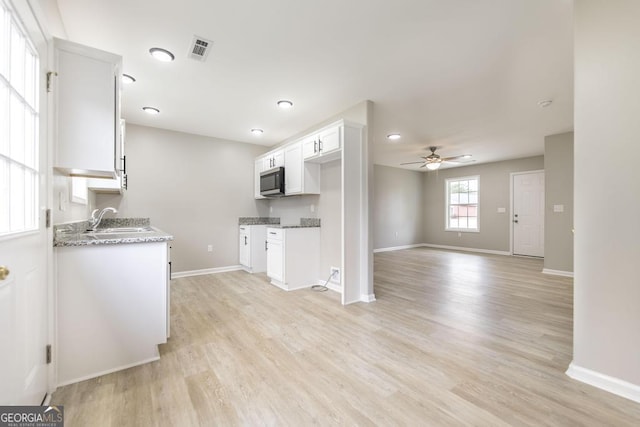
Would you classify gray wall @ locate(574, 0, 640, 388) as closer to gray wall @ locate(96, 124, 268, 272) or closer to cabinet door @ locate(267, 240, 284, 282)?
cabinet door @ locate(267, 240, 284, 282)

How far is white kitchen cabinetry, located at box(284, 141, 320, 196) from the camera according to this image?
3.99 m

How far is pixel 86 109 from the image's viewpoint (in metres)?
1.75

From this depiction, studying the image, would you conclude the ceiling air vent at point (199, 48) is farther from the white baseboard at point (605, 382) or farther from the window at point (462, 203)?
the window at point (462, 203)

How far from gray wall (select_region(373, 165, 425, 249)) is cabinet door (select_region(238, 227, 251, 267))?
150 inches

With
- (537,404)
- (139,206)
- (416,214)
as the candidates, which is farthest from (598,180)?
(416,214)

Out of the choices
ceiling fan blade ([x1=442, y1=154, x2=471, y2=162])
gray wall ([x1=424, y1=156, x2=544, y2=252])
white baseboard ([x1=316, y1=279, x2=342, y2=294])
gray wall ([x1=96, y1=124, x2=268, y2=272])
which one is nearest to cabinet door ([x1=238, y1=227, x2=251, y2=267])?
gray wall ([x1=96, y1=124, x2=268, y2=272])

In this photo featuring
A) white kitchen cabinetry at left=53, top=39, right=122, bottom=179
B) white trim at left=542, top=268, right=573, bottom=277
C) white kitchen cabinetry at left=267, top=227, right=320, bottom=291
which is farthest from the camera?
white trim at left=542, top=268, right=573, bottom=277

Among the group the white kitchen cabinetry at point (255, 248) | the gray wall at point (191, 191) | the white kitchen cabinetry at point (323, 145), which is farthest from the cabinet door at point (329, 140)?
the gray wall at point (191, 191)

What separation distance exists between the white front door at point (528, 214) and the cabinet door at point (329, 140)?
6077 mm

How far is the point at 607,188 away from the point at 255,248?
441 cm

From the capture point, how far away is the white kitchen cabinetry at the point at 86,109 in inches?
65.9

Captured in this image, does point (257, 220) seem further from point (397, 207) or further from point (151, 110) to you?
point (397, 207)

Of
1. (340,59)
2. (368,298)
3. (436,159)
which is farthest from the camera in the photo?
(436,159)

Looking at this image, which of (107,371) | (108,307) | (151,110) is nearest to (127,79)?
(151,110)
